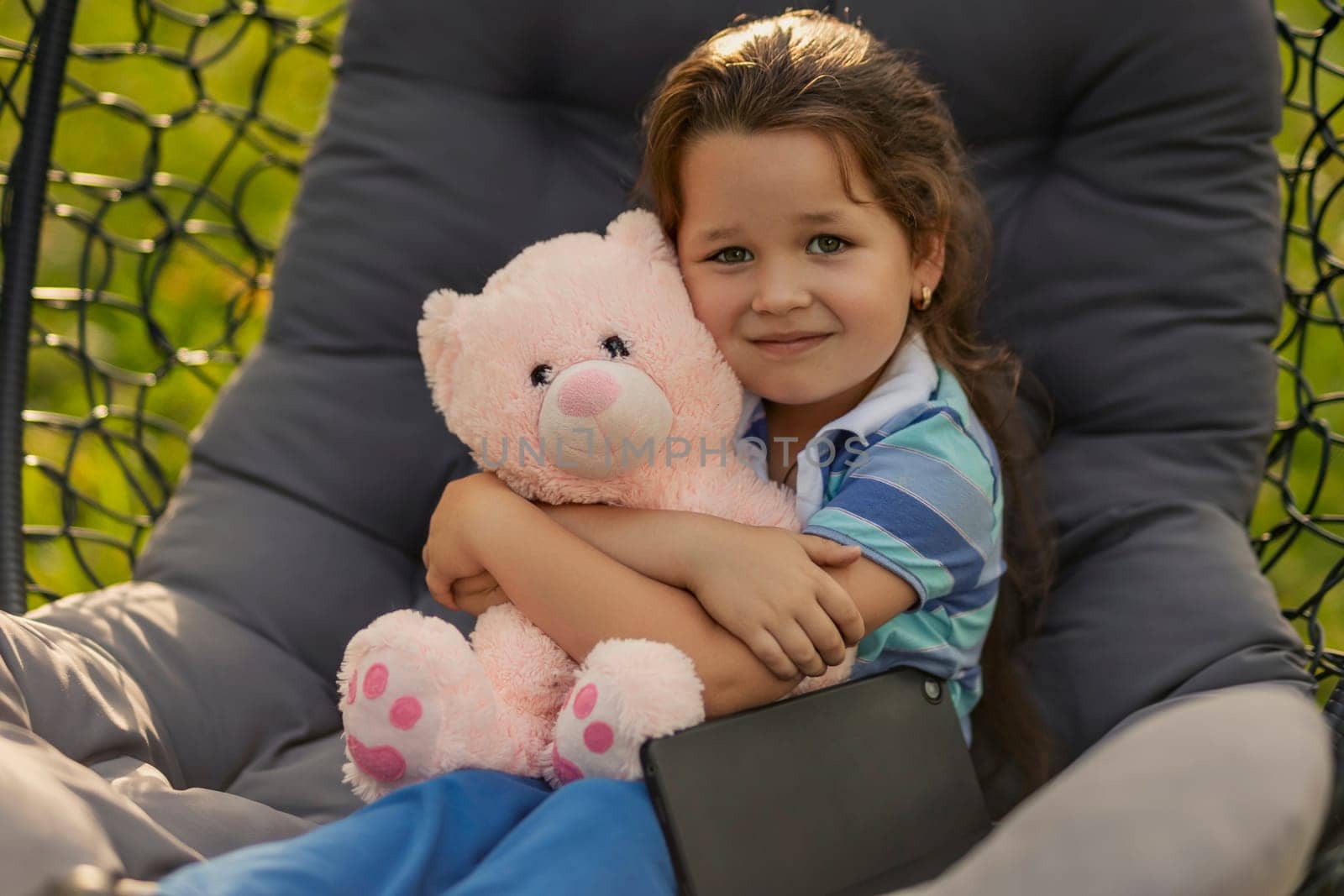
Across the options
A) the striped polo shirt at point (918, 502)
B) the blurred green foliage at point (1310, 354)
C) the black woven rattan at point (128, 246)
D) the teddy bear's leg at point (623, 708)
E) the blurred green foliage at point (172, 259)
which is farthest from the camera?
the blurred green foliage at point (172, 259)

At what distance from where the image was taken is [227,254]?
2320 millimetres

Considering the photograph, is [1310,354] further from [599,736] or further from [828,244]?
[599,736]

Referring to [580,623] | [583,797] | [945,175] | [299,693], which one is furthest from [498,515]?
[945,175]

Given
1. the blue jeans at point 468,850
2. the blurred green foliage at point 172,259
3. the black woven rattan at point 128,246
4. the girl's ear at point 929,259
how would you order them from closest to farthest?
the blue jeans at point 468,850, the girl's ear at point 929,259, the black woven rattan at point 128,246, the blurred green foliage at point 172,259

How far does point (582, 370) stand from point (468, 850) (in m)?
0.35

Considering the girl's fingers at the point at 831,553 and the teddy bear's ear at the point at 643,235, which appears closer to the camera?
the girl's fingers at the point at 831,553

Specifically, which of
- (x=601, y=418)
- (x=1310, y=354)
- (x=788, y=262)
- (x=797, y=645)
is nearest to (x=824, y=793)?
(x=797, y=645)

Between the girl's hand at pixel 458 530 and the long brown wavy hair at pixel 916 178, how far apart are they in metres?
0.29

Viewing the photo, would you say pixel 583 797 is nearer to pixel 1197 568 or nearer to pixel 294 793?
pixel 294 793

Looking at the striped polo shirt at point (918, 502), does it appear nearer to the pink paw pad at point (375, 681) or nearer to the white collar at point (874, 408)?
the white collar at point (874, 408)

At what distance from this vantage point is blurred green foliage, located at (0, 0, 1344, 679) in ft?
4.97


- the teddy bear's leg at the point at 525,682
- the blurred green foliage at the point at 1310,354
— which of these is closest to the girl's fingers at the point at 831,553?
the teddy bear's leg at the point at 525,682

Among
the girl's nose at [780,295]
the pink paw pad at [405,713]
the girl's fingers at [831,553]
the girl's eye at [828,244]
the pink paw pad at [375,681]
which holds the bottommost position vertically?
the pink paw pad at [405,713]

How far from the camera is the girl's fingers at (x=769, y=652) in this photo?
941 millimetres
